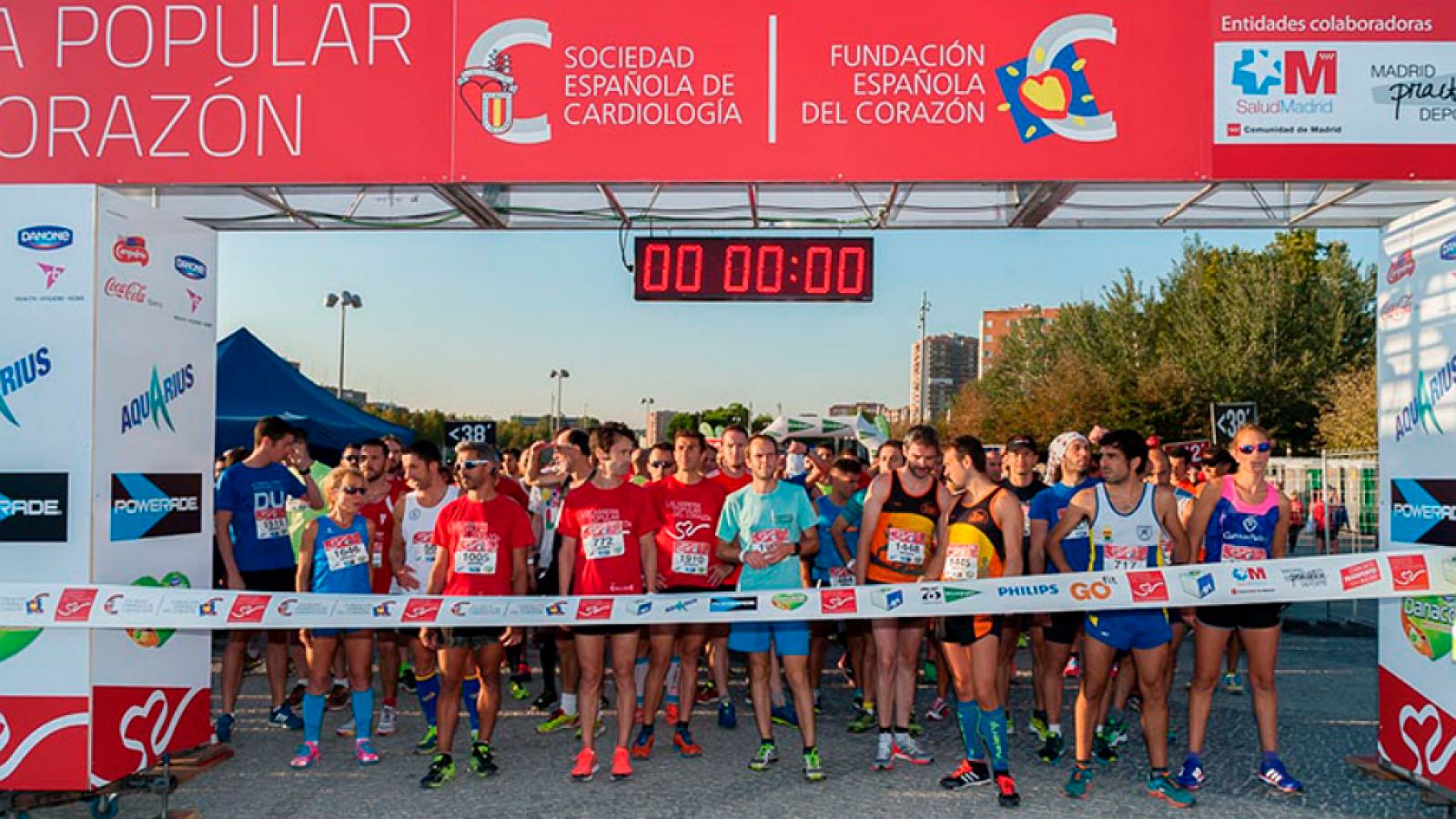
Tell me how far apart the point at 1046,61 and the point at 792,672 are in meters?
3.65

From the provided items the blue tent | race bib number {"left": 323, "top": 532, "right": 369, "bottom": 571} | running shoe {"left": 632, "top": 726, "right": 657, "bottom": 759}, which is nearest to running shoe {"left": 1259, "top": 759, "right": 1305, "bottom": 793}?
running shoe {"left": 632, "top": 726, "right": 657, "bottom": 759}

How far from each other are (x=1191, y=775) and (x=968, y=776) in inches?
48.2

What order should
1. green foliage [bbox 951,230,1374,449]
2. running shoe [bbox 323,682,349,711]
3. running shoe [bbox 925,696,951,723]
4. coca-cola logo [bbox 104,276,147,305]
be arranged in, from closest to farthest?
coca-cola logo [bbox 104,276,147,305] < running shoe [bbox 925,696,951,723] < running shoe [bbox 323,682,349,711] < green foliage [bbox 951,230,1374,449]

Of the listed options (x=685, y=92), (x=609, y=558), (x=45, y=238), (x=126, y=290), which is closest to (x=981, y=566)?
(x=609, y=558)

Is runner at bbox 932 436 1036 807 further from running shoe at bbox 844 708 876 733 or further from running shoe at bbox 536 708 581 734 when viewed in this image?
running shoe at bbox 536 708 581 734

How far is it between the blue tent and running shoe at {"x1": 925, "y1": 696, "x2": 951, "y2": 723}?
28.2ft

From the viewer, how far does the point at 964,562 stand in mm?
5938

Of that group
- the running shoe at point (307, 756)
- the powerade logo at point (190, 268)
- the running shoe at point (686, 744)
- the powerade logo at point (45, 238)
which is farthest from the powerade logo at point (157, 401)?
the running shoe at point (686, 744)

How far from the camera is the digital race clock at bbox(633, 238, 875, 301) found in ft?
20.5

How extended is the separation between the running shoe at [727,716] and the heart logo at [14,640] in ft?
13.9

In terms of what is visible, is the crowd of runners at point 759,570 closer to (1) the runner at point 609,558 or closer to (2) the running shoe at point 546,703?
(1) the runner at point 609,558

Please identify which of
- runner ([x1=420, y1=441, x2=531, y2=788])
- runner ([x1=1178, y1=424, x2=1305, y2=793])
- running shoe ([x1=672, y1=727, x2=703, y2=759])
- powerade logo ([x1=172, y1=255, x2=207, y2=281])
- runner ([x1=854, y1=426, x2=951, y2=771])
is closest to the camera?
runner ([x1=1178, y1=424, x2=1305, y2=793])

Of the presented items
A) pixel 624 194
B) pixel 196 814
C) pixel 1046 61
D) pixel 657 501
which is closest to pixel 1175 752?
pixel 657 501

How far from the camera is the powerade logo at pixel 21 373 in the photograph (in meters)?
5.64
